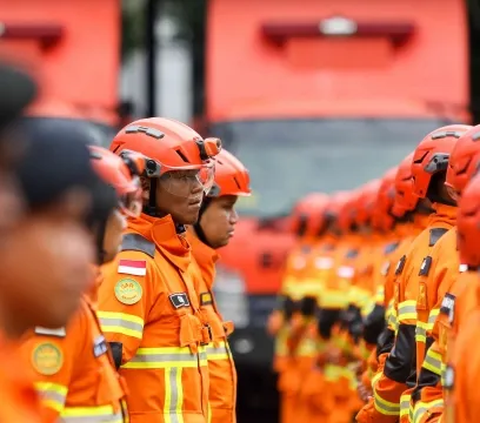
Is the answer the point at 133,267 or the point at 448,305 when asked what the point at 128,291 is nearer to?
the point at 133,267

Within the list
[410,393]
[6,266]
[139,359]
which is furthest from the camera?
[410,393]

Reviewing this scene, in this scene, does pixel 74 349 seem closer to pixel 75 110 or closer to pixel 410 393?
pixel 410 393

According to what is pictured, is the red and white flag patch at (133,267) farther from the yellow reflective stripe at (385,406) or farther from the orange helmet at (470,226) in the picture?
the orange helmet at (470,226)

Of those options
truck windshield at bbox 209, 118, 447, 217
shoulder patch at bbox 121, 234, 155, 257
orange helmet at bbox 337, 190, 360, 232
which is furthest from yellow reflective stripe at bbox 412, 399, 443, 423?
truck windshield at bbox 209, 118, 447, 217

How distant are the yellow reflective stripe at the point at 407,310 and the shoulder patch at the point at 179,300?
1.03 m

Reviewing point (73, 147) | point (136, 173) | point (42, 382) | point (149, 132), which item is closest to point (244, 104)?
point (149, 132)

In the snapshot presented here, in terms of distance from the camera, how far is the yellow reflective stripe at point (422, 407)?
6.45 m

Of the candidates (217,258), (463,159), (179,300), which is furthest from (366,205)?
(463,159)

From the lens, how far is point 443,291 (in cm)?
679

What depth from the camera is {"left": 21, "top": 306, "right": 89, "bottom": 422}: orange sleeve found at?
5.04m

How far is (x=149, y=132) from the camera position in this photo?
7656 millimetres

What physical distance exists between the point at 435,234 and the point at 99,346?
8.32 ft

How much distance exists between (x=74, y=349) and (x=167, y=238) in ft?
6.67

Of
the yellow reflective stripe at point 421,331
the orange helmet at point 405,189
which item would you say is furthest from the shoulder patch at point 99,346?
the orange helmet at point 405,189
